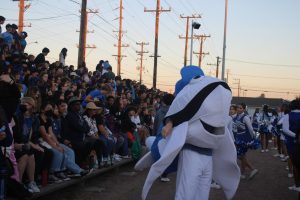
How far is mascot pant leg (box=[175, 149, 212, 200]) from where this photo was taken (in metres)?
5.36

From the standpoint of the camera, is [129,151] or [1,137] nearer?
[1,137]

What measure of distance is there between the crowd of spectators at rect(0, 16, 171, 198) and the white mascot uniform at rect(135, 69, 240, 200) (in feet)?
6.74

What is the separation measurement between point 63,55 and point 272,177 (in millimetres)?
9697

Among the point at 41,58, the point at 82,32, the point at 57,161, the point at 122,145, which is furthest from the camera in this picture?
the point at 82,32

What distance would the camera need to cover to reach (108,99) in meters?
12.8

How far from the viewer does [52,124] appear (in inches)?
340

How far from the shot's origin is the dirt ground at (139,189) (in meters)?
8.48

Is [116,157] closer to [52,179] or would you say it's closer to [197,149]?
[52,179]

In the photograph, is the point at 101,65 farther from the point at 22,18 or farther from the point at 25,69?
the point at 22,18

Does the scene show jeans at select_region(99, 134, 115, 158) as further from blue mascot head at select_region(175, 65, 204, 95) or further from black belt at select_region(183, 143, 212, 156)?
black belt at select_region(183, 143, 212, 156)

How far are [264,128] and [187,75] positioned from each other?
14.9 metres

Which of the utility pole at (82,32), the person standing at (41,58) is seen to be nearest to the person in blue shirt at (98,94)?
the person standing at (41,58)

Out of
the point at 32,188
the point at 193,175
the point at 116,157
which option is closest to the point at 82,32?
the point at 116,157

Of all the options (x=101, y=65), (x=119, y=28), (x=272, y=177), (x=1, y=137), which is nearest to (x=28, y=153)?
(x=1, y=137)
